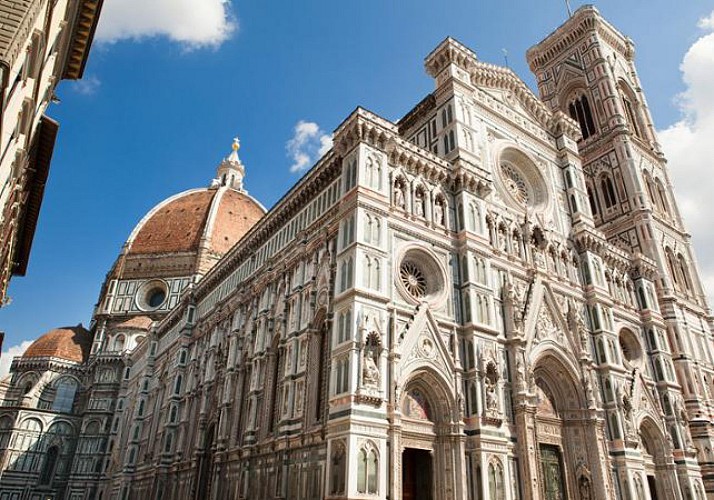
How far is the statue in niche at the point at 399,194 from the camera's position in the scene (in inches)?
872

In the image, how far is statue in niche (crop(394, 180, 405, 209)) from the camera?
2215 centimetres

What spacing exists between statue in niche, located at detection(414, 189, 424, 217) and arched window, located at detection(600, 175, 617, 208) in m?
23.8

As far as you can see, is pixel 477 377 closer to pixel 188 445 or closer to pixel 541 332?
pixel 541 332

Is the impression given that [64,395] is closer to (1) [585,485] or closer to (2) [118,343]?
(2) [118,343]

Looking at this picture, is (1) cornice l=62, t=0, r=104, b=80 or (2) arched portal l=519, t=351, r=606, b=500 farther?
(2) arched portal l=519, t=351, r=606, b=500

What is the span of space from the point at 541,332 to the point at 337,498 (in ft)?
43.4

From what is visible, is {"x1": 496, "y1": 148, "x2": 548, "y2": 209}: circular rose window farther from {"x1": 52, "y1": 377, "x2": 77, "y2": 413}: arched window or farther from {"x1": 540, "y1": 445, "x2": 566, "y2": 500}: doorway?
{"x1": 52, "y1": 377, "x2": 77, "y2": 413}: arched window

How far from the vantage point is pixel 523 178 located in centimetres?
3031

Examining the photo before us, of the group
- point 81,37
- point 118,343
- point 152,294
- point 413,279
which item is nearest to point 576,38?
point 413,279

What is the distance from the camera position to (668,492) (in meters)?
25.7

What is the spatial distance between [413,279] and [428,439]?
635 centimetres

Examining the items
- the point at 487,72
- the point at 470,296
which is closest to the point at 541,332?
the point at 470,296

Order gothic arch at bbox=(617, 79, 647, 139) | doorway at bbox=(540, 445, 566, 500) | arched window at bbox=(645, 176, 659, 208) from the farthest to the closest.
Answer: gothic arch at bbox=(617, 79, 647, 139), arched window at bbox=(645, 176, 659, 208), doorway at bbox=(540, 445, 566, 500)

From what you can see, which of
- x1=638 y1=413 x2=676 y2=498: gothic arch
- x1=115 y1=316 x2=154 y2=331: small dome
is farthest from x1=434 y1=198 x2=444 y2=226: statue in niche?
x1=115 y1=316 x2=154 y2=331: small dome
